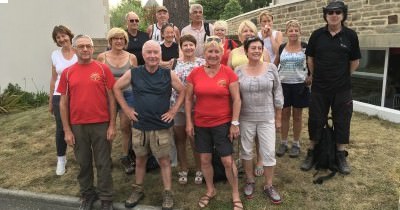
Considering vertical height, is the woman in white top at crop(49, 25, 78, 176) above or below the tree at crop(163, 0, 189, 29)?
below

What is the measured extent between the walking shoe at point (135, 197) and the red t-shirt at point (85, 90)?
93 centimetres

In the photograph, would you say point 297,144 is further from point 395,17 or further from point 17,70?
point 17,70

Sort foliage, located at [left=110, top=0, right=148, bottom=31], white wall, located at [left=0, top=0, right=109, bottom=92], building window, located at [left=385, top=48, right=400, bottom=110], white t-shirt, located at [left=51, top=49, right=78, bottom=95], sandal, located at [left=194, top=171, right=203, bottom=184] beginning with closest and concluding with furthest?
sandal, located at [left=194, top=171, right=203, bottom=184] < white t-shirt, located at [left=51, top=49, right=78, bottom=95] < building window, located at [left=385, top=48, right=400, bottom=110] < white wall, located at [left=0, top=0, right=109, bottom=92] < foliage, located at [left=110, top=0, right=148, bottom=31]

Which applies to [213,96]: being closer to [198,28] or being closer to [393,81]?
[198,28]

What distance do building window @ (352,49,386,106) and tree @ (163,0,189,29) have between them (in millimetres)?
4456

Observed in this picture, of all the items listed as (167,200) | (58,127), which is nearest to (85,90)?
(58,127)

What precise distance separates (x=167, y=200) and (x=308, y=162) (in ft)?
6.69

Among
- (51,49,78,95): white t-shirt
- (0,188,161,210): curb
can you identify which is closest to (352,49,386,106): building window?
(0,188,161,210): curb

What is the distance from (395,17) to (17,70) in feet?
29.7

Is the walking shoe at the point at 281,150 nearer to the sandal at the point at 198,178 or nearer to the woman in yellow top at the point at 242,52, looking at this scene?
the sandal at the point at 198,178

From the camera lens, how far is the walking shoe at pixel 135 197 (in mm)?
4102

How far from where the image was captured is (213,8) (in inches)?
1580

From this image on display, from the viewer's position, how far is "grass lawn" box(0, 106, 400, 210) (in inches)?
161

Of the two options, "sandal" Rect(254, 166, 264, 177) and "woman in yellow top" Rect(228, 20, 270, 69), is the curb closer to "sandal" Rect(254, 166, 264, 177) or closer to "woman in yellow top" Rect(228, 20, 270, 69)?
"sandal" Rect(254, 166, 264, 177)
